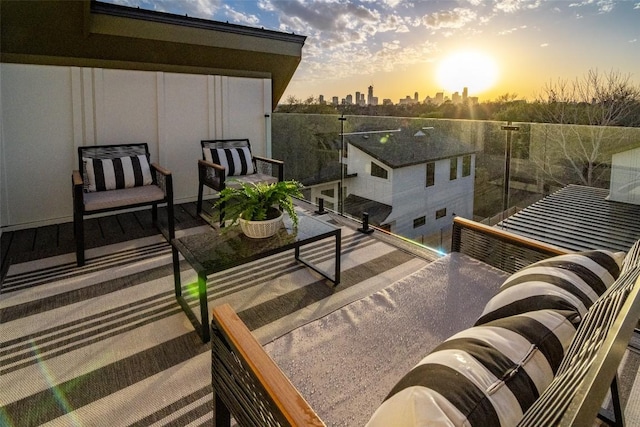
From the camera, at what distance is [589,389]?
1.84 feet

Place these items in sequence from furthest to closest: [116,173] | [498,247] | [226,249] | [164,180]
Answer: [116,173] < [164,180] < [226,249] < [498,247]

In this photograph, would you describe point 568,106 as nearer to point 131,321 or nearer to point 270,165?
point 270,165

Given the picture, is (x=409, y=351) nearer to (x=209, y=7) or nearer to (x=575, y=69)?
(x=575, y=69)

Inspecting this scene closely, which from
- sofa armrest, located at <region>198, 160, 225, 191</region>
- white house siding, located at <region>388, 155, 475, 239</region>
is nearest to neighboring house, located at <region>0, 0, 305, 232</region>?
sofa armrest, located at <region>198, 160, 225, 191</region>

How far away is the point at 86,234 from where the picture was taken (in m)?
3.66

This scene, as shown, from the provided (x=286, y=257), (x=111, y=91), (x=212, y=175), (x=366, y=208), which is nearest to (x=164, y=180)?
(x=212, y=175)

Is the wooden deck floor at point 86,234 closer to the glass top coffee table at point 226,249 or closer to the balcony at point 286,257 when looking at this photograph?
the balcony at point 286,257

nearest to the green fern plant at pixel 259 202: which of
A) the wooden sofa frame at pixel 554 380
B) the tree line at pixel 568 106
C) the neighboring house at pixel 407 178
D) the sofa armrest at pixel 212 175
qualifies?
the wooden sofa frame at pixel 554 380

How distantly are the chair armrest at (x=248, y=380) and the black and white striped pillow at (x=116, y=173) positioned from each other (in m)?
2.79

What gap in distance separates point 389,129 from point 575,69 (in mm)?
1735

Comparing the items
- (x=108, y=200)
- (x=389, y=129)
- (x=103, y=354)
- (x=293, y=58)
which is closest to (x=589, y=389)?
(x=103, y=354)

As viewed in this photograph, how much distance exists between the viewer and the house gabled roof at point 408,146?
3.52 meters

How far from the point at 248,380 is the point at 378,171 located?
3471mm

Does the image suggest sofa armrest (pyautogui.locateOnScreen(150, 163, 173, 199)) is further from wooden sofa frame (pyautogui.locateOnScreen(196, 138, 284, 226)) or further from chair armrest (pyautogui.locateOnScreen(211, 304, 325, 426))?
chair armrest (pyautogui.locateOnScreen(211, 304, 325, 426))
